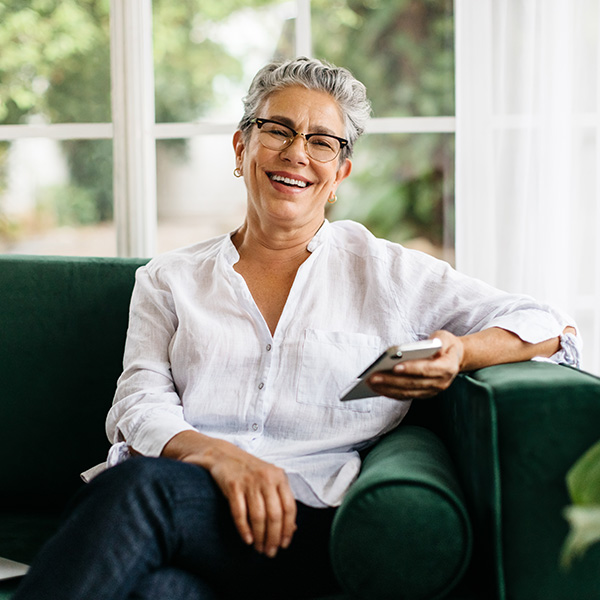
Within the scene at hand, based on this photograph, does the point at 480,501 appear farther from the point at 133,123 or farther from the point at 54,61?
the point at 54,61

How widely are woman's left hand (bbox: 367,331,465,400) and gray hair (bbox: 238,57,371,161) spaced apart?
578 millimetres

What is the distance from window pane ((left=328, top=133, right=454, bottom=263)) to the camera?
2348mm

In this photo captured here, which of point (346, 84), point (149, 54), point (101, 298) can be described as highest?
point (149, 54)

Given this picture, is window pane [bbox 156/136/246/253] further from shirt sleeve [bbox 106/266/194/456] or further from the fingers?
the fingers

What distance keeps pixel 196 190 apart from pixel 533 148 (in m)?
1.14

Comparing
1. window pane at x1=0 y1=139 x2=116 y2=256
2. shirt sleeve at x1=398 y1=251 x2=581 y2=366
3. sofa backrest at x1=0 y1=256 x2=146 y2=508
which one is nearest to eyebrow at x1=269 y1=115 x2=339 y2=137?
shirt sleeve at x1=398 y1=251 x2=581 y2=366

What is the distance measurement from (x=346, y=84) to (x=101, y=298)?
799mm

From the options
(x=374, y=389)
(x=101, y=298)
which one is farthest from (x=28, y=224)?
(x=374, y=389)

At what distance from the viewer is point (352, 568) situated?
1.07 metres

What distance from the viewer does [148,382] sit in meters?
1.48

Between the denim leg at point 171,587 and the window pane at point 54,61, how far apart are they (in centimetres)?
181

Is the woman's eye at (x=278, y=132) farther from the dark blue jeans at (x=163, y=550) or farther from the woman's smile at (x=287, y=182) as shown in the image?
the dark blue jeans at (x=163, y=550)

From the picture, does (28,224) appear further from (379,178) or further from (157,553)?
(157,553)

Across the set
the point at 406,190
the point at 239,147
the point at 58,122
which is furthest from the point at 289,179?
the point at 58,122
